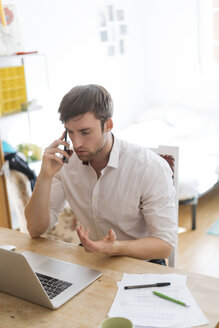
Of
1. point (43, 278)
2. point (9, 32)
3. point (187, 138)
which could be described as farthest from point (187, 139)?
point (43, 278)

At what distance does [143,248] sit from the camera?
1.45 meters

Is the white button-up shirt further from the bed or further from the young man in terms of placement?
the bed

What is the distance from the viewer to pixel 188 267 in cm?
272

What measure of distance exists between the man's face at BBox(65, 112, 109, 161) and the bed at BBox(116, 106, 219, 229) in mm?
1634

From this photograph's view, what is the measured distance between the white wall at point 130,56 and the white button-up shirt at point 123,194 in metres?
1.95

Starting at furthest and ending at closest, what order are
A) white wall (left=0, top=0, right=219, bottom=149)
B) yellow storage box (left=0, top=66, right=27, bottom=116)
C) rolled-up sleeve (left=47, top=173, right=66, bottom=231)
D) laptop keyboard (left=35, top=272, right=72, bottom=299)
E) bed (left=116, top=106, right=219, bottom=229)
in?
1. white wall (left=0, top=0, right=219, bottom=149)
2. bed (left=116, top=106, right=219, bottom=229)
3. yellow storage box (left=0, top=66, right=27, bottom=116)
4. rolled-up sleeve (left=47, top=173, right=66, bottom=231)
5. laptop keyboard (left=35, top=272, right=72, bottom=299)

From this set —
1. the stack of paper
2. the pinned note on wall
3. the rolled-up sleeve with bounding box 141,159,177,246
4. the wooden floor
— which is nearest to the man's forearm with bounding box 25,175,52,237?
the rolled-up sleeve with bounding box 141,159,177,246

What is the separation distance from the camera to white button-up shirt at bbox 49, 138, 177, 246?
1.52m

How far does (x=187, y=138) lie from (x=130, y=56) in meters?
1.21

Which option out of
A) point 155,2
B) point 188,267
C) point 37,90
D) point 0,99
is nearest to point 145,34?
point 155,2

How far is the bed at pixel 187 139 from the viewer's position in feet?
10.5

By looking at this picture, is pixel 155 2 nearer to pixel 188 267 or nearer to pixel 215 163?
pixel 215 163

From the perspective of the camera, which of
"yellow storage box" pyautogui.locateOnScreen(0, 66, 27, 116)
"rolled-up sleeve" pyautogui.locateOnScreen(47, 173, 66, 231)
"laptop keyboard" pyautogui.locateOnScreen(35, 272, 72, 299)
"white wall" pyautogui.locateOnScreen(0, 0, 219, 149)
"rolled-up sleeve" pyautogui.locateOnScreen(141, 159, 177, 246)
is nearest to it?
"laptop keyboard" pyautogui.locateOnScreen(35, 272, 72, 299)

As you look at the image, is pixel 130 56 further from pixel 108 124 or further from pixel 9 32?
pixel 108 124
